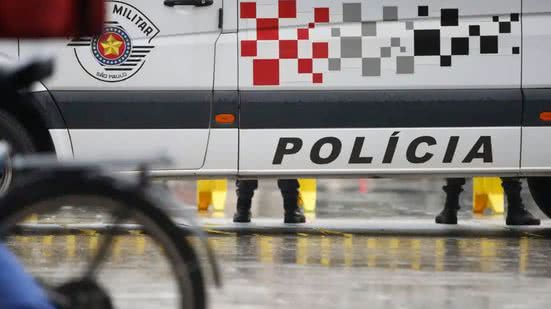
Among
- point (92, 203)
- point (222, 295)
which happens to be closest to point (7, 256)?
point (92, 203)

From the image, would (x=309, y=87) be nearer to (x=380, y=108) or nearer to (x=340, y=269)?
(x=380, y=108)

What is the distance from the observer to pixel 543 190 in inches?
435

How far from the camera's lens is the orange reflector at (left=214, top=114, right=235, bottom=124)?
9523 mm

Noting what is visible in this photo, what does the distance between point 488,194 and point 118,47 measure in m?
5.29

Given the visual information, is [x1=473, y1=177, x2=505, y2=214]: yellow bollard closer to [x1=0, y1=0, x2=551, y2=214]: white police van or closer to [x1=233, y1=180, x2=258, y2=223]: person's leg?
[x1=233, y1=180, x2=258, y2=223]: person's leg

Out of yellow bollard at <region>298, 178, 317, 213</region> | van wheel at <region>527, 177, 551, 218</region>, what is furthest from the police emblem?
yellow bollard at <region>298, 178, 317, 213</region>

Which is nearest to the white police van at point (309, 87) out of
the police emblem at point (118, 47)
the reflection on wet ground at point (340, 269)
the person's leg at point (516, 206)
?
the police emblem at point (118, 47)

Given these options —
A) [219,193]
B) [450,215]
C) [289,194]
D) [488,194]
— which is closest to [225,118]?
[289,194]

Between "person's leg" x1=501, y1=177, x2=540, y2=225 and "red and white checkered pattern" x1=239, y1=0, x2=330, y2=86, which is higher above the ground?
"red and white checkered pattern" x1=239, y1=0, x2=330, y2=86

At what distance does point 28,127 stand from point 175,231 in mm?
558

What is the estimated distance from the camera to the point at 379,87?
379 inches

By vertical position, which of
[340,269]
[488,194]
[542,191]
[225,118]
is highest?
[225,118]

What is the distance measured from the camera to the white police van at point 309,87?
9477 mm

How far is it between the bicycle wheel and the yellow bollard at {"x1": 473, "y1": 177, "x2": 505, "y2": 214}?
9478 millimetres
